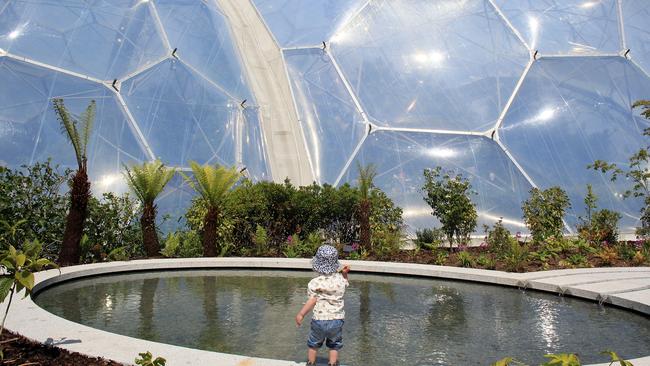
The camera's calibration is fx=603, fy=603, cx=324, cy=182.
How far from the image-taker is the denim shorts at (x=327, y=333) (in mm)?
4941

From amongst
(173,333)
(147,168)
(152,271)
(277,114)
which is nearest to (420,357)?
(173,333)

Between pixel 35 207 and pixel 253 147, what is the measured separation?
9.10 metres

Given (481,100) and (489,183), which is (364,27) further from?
(489,183)

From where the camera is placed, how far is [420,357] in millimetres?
5676

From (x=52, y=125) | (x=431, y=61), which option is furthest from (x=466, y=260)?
(x=52, y=125)

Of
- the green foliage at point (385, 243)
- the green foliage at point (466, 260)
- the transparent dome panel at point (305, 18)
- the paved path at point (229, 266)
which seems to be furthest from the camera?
the transparent dome panel at point (305, 18)

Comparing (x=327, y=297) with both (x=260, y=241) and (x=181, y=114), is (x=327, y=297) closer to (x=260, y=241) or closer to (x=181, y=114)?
(x=260, y=241)

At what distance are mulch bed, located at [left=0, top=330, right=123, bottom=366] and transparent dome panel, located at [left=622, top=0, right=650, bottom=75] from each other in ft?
70.3

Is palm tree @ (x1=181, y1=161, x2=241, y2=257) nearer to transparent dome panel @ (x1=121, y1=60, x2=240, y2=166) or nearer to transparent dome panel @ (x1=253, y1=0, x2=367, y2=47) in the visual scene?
transparent dome panel @ (x1=121, y1=60, x2=240, y2=166)

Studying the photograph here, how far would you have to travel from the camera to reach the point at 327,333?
4.95 metres

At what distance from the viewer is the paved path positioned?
5.09 m

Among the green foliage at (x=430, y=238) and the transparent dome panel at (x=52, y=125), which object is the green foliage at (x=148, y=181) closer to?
the transparent dome panel at (x=52, y=125)

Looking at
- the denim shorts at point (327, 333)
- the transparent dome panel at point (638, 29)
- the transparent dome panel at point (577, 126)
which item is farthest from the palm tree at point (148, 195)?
the transparent dome panel at point (638, 29)

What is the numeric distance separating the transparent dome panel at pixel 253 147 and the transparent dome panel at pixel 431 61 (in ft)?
12.0
